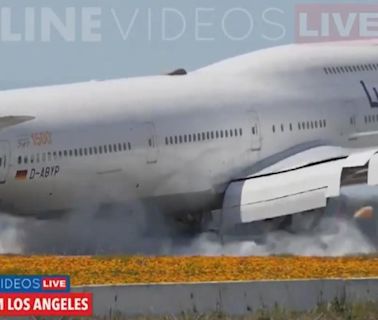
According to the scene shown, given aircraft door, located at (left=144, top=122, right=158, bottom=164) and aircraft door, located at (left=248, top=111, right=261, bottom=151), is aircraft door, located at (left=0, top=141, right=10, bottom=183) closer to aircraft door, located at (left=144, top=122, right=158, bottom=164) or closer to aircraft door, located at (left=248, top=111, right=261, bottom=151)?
aircraft door, located at (left=144, top=122, right=158, bottom=164)

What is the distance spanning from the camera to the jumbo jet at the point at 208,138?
1703 inches

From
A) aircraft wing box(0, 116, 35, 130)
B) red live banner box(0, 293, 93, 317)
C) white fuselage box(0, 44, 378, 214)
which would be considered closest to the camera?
red live banner box(0, 293, 93, 317)

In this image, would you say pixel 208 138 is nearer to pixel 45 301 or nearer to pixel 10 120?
pixel 10 120

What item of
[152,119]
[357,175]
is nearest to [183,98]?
[152,119]

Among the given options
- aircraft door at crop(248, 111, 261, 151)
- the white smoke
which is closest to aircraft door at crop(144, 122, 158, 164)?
the white smoke

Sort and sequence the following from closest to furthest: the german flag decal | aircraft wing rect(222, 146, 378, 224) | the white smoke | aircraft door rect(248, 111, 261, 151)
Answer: the german flag decal, the white smoke, aircraft wing rect(222, 146, 378, 224), aircraft door rect(248, 111, 261, 151)

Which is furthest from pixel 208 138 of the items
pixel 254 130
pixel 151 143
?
pixel 151 143

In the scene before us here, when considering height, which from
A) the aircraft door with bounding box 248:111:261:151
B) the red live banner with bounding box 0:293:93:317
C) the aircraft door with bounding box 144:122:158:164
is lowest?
the red live banner with bounding box 0:293:93:317

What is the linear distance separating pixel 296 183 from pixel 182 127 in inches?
146

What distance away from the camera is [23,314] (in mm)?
27562

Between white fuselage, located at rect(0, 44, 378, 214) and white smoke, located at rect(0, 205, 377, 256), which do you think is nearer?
white fuselage, located at rect(0, 44, 378, 214)

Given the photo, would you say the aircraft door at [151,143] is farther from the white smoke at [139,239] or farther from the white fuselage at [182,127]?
the white smoke at [139,239]

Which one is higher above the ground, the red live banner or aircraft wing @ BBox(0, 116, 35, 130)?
aircraft wing @ BBox(0, 116, 35, 130)

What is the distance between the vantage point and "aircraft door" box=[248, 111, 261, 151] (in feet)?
165
